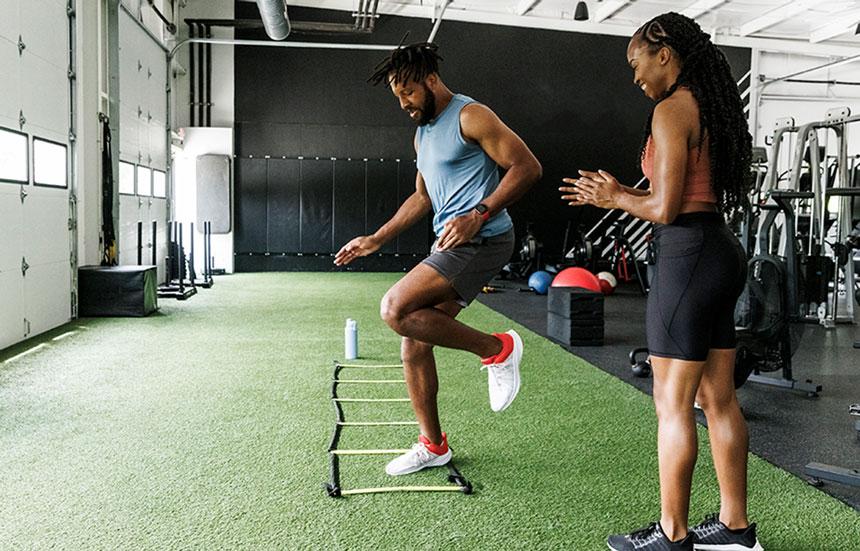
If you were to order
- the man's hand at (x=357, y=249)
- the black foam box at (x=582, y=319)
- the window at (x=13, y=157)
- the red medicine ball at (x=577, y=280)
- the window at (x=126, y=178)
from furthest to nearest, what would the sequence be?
the window at (x=126, y=178) < the red medicine ball at (x=577, y=280) < the black foam box at (x=582, y=319) < the window at (x=13, y=157) < the man's hand at (x=357, y=249)

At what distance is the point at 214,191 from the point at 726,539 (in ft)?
38.2

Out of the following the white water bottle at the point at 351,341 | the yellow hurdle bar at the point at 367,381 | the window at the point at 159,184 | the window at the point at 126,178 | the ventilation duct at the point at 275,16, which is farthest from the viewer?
the window at the point at 159,184

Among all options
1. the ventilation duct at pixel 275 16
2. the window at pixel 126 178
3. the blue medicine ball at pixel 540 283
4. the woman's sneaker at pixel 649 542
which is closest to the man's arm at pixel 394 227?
the woman's sneaker at pixel 649 542

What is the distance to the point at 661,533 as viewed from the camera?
198cm

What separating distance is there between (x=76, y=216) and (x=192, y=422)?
4324mm

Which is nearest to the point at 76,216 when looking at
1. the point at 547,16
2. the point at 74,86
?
the point at 74,86

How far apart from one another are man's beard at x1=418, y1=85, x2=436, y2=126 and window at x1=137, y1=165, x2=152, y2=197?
7660 mm

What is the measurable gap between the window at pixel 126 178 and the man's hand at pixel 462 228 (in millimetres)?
6991

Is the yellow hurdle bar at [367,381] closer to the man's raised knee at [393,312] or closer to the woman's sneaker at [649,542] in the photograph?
the man's raised knee at [393,312]

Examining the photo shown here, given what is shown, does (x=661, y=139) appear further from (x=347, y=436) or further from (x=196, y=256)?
(x=196, y=256)

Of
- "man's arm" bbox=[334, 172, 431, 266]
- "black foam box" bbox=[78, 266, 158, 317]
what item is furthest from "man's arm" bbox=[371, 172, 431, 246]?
"black foam box" bbox=[78, 266, 158, 317]

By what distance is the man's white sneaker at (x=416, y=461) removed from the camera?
2725 mm

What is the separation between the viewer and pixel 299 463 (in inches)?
112

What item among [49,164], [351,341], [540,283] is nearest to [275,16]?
[49,164]
